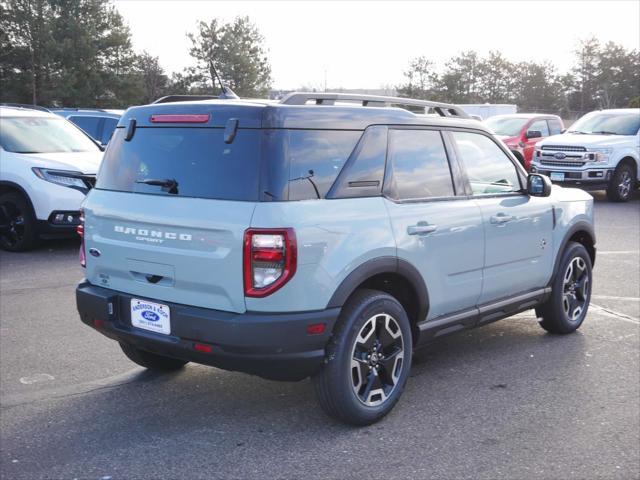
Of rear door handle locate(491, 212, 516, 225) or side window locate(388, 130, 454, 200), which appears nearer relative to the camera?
side window locate(388, 130, 454, 200)

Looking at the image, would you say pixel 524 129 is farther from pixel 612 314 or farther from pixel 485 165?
pixel 485 165

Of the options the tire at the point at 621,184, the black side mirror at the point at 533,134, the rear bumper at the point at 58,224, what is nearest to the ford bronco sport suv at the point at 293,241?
the rear bumper at the point at 58,224

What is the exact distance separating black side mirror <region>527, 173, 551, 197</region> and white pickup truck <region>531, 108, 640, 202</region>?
1050cm

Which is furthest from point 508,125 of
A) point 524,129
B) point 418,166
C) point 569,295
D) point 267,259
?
point 267,259

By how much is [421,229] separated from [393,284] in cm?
38

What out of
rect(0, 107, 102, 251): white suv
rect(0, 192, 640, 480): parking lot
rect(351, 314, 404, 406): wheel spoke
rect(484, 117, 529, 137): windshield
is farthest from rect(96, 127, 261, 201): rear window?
rect(484, 117, 529, 137): windshield

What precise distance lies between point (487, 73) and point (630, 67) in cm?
1042

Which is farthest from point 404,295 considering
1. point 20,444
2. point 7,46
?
point 7,46

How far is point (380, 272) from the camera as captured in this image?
4.14 meters

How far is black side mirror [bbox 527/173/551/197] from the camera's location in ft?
18.2

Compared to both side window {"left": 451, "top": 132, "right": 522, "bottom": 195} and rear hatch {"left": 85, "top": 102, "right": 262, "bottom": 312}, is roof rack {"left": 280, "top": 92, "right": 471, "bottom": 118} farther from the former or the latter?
rear hatch {"left": 85, "top": 102, "right": 262, "bottom": 312}

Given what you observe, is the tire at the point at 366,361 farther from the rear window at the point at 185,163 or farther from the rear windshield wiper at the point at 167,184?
the rear windshield wiper at the point at 167,184

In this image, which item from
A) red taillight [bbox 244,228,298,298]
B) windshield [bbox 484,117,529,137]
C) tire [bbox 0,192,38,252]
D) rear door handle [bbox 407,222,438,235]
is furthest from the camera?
windshield [bbox 484,117,529,137]

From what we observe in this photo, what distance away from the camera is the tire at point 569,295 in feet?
19.5
